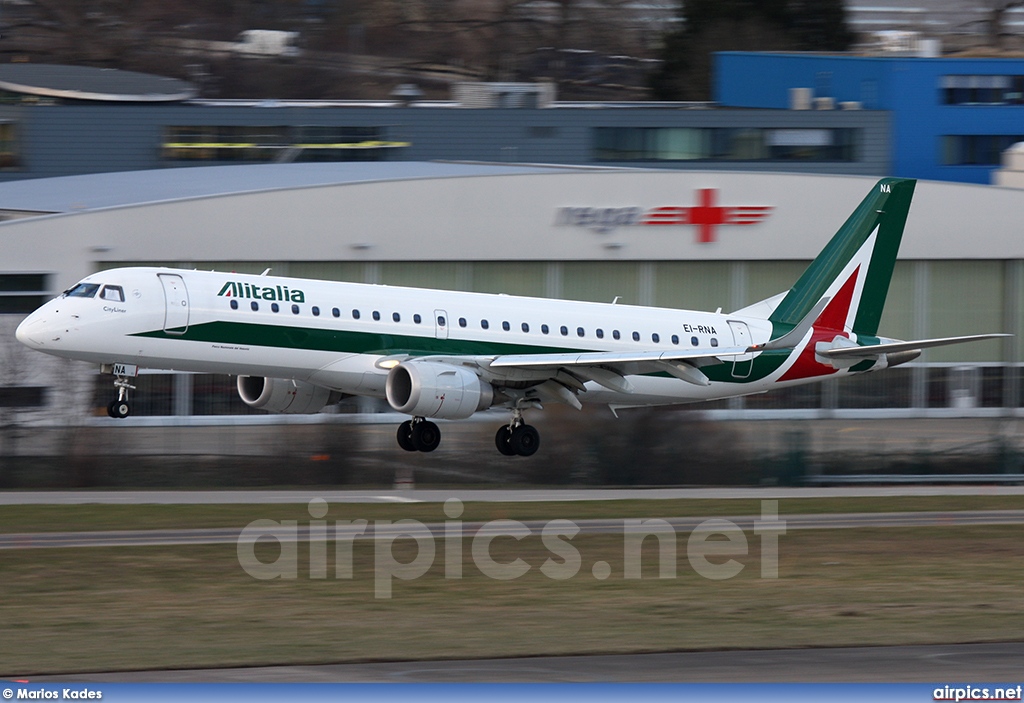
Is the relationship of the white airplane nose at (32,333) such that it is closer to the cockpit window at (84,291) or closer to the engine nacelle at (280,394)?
the cockpit window at (84,291)

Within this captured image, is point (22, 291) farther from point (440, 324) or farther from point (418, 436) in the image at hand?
point (440, 324)

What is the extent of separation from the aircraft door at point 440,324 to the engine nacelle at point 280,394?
10.2ft

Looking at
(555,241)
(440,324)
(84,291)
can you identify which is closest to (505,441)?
(440,324)

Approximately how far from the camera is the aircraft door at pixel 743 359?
1575 inches

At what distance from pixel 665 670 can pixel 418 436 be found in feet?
68.0

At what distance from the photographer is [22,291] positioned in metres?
45.7

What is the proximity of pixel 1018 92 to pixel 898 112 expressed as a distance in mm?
7682

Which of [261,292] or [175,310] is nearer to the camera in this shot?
[175,310]

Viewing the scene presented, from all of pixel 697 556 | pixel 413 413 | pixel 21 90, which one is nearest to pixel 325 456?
pixel 413 413

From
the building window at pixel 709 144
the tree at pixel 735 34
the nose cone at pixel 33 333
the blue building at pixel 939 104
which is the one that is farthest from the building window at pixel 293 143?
the tree at pixel 735 34

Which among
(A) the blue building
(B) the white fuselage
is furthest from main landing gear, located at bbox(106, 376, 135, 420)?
(A) the blue building

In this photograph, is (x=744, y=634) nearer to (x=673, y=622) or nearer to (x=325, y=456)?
(x=673, y=622)

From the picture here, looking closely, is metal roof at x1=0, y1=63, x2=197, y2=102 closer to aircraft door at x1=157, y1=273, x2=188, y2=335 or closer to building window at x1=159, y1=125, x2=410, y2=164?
building window at x1=159, y1=125, x2=410, y2=164

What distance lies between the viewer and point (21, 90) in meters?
64.4
